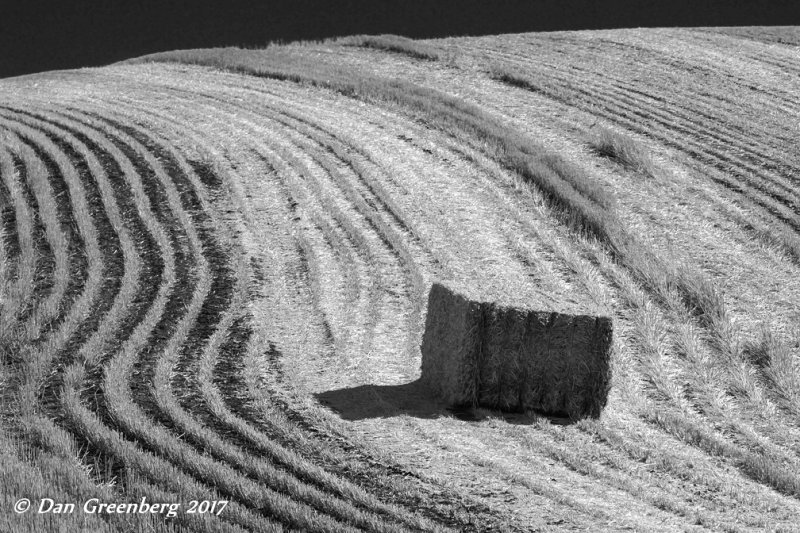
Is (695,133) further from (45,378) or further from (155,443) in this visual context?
(155,443)

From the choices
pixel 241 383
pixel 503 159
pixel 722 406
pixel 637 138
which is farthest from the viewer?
pixel 637 138

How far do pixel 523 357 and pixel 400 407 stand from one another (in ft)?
4.17

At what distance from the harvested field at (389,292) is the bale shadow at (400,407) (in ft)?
0.10

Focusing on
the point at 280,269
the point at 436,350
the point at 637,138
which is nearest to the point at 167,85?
the point at 637,138

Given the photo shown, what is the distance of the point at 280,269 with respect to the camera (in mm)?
13719

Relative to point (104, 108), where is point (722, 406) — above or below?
below

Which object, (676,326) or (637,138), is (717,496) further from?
(637,138)

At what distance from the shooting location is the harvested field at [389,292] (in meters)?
7.99

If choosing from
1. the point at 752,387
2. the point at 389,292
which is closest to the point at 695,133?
the point at 389,292

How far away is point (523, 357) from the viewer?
31.8 feet

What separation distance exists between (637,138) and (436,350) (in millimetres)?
12670

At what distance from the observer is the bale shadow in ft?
30.8

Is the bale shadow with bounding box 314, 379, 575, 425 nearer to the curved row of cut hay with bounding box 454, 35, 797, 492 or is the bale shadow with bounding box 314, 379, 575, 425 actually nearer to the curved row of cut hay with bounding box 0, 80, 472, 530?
the curved row of cut hay with bounding box 0, 80, 472, 530

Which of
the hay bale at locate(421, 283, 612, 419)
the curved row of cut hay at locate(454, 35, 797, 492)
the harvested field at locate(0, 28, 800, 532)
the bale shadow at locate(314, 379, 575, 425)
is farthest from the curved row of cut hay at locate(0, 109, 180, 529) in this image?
the curved row of cut hay at locate(454, 35, 797, 492)
